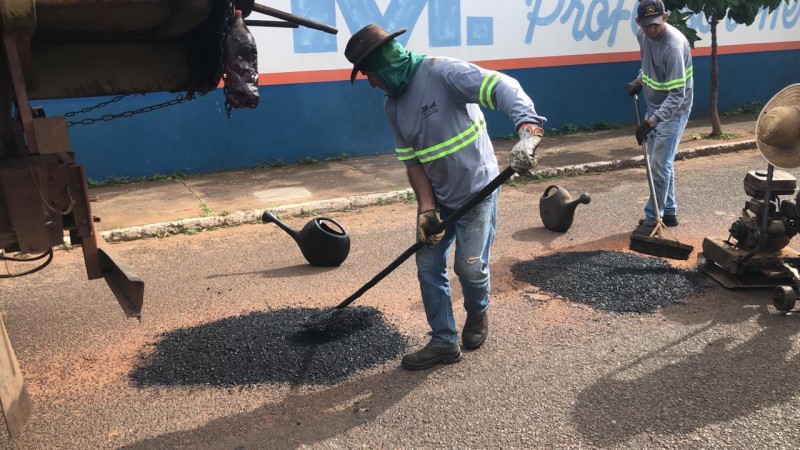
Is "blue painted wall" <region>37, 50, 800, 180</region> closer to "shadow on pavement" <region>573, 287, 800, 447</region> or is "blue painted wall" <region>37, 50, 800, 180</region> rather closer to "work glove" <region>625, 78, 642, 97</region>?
"work glove" <region>625, 78, 642, 97</region>

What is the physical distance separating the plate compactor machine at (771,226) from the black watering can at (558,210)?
1414mm

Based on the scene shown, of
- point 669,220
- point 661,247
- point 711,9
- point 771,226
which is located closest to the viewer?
point 771,226

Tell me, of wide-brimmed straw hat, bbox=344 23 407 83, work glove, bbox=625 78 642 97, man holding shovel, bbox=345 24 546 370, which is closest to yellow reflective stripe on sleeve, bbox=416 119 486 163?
man holding shovel, bbox=345 24 546 370

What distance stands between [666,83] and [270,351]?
426 centimetres

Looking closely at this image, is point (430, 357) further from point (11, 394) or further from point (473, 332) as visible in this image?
point (11, 394)

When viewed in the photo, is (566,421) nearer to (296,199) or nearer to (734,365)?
(734,365)

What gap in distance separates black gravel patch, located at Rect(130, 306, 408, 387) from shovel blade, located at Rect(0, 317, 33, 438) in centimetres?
68

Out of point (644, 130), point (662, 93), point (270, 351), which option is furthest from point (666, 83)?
point (270, 351)

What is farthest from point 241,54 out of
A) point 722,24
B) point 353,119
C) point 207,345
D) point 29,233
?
point 722,24

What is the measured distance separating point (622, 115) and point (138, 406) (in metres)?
10.5

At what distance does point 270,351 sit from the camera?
4.05 meters

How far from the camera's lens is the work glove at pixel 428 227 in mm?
3686

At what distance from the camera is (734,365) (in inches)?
147

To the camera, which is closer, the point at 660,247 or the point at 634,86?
the point at 660,247
